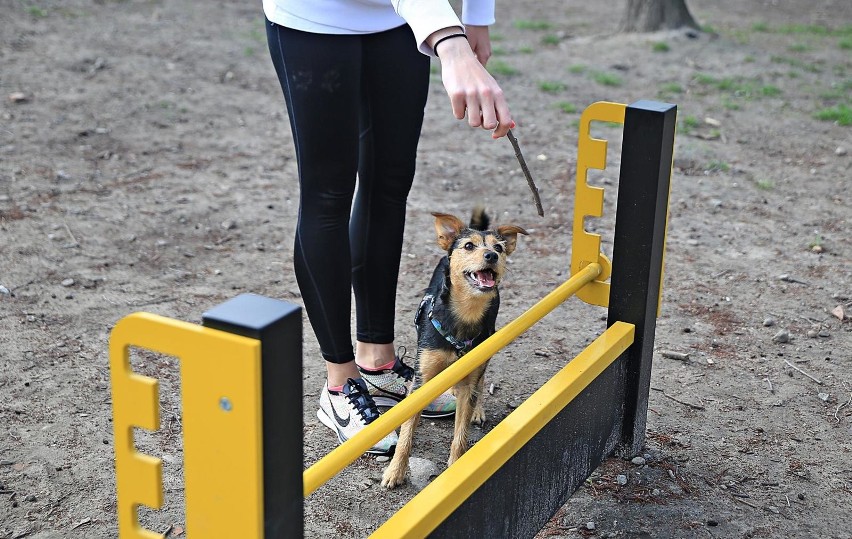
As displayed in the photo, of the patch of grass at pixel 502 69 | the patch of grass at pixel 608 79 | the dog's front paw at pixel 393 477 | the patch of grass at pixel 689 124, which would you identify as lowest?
the dog's front paw at pixel 393 477

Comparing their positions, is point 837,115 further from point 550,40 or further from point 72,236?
point 72,236

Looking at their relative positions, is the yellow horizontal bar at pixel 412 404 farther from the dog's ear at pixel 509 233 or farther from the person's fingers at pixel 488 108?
the person's fingers at pixel 488 108

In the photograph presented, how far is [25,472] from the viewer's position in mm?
2691

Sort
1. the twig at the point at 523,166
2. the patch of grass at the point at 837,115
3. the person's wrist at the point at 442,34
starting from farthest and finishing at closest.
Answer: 1. the patch of grass at the point at 837,115
2. the twig at the point at 523,166
3. the person's wrist at the point at 442,34

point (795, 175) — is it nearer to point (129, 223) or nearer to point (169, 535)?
point (129, 223)

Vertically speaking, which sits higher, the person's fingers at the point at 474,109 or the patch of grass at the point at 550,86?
the person's fingers at the point at 474,109

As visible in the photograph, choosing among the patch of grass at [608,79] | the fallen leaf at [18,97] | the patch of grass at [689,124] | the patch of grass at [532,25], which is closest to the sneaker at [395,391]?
the patch of grass at [689,124]

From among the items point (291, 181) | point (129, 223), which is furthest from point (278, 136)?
point (129, 223)

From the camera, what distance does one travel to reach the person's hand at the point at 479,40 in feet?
9.08

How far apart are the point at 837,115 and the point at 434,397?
543 centimetres

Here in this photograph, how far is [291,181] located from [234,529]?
3890mm

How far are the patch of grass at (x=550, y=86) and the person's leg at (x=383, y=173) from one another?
4.24 meters

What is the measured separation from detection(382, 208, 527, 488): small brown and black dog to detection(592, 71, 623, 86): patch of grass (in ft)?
15.1

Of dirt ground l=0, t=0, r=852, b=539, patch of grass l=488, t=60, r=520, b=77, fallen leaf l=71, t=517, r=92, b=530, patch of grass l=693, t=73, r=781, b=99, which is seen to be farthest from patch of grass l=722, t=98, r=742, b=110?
fallen leaf l=71, t=517, r=92, b=530
